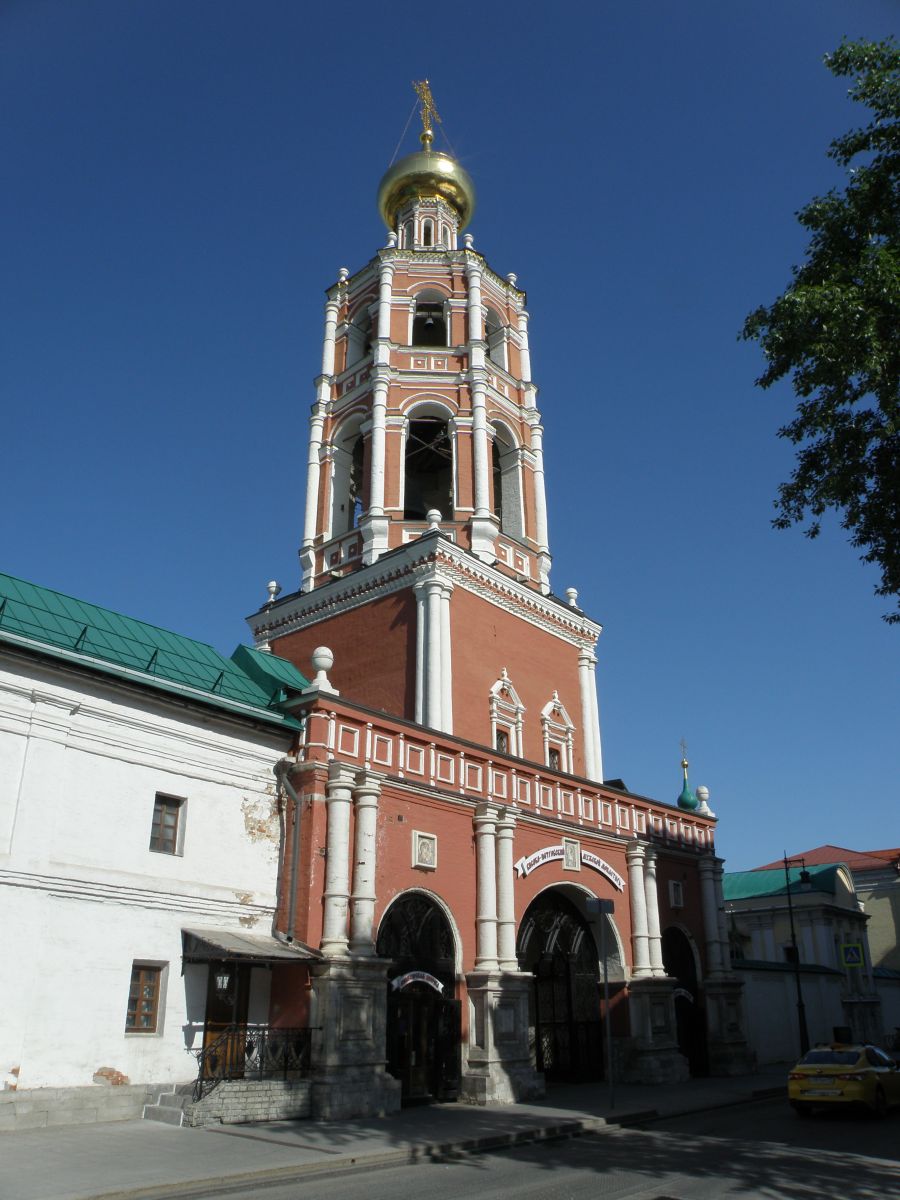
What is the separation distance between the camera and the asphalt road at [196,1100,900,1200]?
1030cm

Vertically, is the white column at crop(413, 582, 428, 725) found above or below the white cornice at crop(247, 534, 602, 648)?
below

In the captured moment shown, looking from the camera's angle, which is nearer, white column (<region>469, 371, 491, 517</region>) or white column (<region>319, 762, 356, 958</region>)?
white column (<region>319, 762, 356, 958</region>)

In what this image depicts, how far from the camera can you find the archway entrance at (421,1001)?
17.8 meters

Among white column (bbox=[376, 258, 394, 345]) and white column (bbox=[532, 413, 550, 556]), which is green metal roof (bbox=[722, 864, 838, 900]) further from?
white column (bbox=[376, 258, 394, 345])

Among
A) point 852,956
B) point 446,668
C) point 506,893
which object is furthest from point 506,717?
point 852,956

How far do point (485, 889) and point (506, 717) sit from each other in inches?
273

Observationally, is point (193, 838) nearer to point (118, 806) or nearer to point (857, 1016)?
point (118, 806)

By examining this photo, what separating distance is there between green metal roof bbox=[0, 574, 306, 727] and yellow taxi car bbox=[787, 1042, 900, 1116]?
10.6m

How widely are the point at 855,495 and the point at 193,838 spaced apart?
11.6 m

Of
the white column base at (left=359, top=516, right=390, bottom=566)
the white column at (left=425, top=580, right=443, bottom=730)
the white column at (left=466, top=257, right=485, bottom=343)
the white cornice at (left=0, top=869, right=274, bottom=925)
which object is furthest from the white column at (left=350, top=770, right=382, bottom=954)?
the white column at (left=466, top=257, right=485, bottom=343)

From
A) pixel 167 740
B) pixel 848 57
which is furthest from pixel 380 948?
pixel 848 57

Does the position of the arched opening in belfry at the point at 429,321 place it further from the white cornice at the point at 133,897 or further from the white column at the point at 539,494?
the white cornice at the point at 133,897

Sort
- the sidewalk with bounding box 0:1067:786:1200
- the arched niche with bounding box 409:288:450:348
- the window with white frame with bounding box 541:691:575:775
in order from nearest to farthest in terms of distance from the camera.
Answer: the sidewalk with bounding box 0:1067:786:1200 → the window with white frame with bounding box 541:691:575:775 → the arched niche with bounding box 409:288:450:348

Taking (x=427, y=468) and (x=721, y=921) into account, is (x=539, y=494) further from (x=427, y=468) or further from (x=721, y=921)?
(x=721, y=921)
